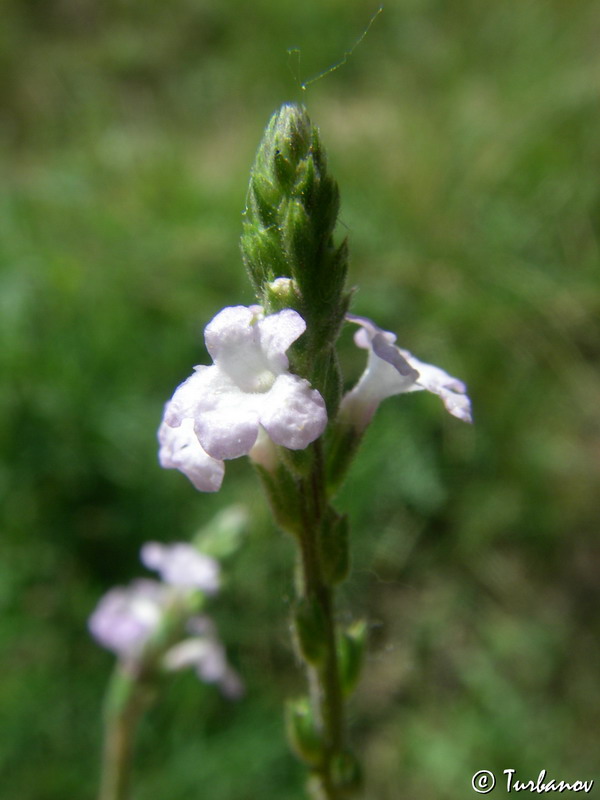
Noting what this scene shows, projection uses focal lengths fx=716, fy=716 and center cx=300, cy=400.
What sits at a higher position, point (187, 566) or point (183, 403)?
point (183, 403)

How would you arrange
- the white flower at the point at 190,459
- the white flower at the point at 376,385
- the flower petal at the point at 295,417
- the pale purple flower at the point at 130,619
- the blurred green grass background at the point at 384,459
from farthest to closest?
the blurred green grass background at the point at 384,459 < the pale purple flower at the point at 130,619 < the white flower at the point at 376,385 < the white flower at the point at 190,459 < the flower petal at the point at 295,417

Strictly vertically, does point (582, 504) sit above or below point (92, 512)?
below

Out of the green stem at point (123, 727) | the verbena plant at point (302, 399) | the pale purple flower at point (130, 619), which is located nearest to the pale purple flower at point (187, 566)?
the pale purple flower at point (130, 619)

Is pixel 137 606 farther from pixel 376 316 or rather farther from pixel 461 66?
pixel 461 66

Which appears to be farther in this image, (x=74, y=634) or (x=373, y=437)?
(x=373, y=437)

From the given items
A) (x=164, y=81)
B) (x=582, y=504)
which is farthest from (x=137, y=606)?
(x=164, y=81)

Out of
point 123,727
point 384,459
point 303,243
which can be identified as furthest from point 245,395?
point 384,459

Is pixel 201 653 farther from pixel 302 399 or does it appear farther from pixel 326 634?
pixel 302 399

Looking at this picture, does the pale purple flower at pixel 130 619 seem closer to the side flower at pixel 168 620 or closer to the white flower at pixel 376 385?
the side flower at pixel 168 620
